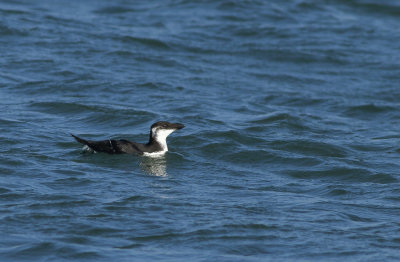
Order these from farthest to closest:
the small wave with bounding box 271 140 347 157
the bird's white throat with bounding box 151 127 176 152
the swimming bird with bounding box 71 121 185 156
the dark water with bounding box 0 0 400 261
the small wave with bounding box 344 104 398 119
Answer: the small wave with bounding box 344 104 398 119, the small wave with bounding box 271 140 347 157, the bird's white throat with bounding box 151 127 176 152, the swimming bird with bounding box 71 121 185 156, the dark water with bounding box 0 0 400 261

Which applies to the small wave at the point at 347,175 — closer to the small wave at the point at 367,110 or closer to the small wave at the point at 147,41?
the small wave at the point at 367,110

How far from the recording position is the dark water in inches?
376

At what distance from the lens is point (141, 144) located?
44.6ft

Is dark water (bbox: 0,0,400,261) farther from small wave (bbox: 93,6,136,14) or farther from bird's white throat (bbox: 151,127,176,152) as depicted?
bird's white throat (bbox: 151,127,176,152)

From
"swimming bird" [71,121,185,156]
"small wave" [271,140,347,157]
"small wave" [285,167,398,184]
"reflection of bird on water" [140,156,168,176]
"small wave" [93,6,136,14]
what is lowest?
"small wave" [285,167,398,184]

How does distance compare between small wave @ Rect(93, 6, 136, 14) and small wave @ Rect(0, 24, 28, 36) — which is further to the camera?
small wave @ Rect(93, 6, 136, 14)

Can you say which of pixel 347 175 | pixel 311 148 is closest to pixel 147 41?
pixel 311 148

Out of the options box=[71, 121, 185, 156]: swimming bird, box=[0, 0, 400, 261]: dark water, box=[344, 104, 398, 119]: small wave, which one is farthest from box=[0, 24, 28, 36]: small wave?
box=[71, 121, 185, 156]: swimming bird

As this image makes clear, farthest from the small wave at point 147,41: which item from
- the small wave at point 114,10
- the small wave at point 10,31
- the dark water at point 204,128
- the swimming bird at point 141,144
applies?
the swimming bird at point 141,144

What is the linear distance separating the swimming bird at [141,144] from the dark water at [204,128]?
18 cm

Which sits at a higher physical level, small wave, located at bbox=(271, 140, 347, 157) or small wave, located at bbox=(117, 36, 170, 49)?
small wave, located at bbox=(117, 36, 170, 49)

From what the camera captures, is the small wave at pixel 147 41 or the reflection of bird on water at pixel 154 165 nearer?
the reflection of bird on water at pixel 154 165

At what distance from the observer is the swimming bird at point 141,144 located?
13059mm

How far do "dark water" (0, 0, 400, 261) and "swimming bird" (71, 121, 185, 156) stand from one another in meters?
0.18
